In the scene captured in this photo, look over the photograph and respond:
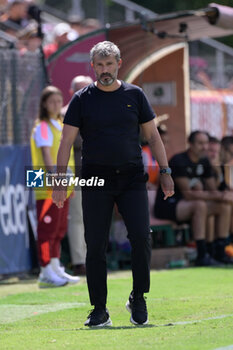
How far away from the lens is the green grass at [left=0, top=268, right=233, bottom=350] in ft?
Result: 20.8

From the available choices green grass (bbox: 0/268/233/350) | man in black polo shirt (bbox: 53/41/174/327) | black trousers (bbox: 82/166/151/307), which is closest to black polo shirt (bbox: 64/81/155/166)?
man in black polo shirt (bbox: 53/41/174/327)

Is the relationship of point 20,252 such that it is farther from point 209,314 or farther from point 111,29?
point 209,314

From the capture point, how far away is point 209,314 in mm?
7852

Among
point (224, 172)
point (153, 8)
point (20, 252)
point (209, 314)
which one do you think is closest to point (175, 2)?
point (153, 8)

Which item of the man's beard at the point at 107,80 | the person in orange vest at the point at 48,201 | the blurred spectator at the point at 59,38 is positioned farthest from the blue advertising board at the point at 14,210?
the man's beard at the point at 107,80

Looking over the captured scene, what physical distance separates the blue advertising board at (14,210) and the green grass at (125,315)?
383 millimetres

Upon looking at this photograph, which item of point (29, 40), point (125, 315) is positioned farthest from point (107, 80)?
point (29, 40)

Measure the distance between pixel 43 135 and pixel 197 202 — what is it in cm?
314

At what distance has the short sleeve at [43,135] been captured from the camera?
1097cm

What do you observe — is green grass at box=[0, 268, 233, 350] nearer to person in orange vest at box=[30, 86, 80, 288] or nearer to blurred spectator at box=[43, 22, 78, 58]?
person in orange vest at box=[30, 86, 80, 288]

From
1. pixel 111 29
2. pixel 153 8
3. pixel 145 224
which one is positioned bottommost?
pixel 145 224

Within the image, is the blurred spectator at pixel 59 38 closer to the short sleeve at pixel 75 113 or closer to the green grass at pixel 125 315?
the green grass at pixel 125 315

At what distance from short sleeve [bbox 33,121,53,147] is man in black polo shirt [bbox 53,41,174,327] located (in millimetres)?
3529

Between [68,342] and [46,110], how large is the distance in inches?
199
